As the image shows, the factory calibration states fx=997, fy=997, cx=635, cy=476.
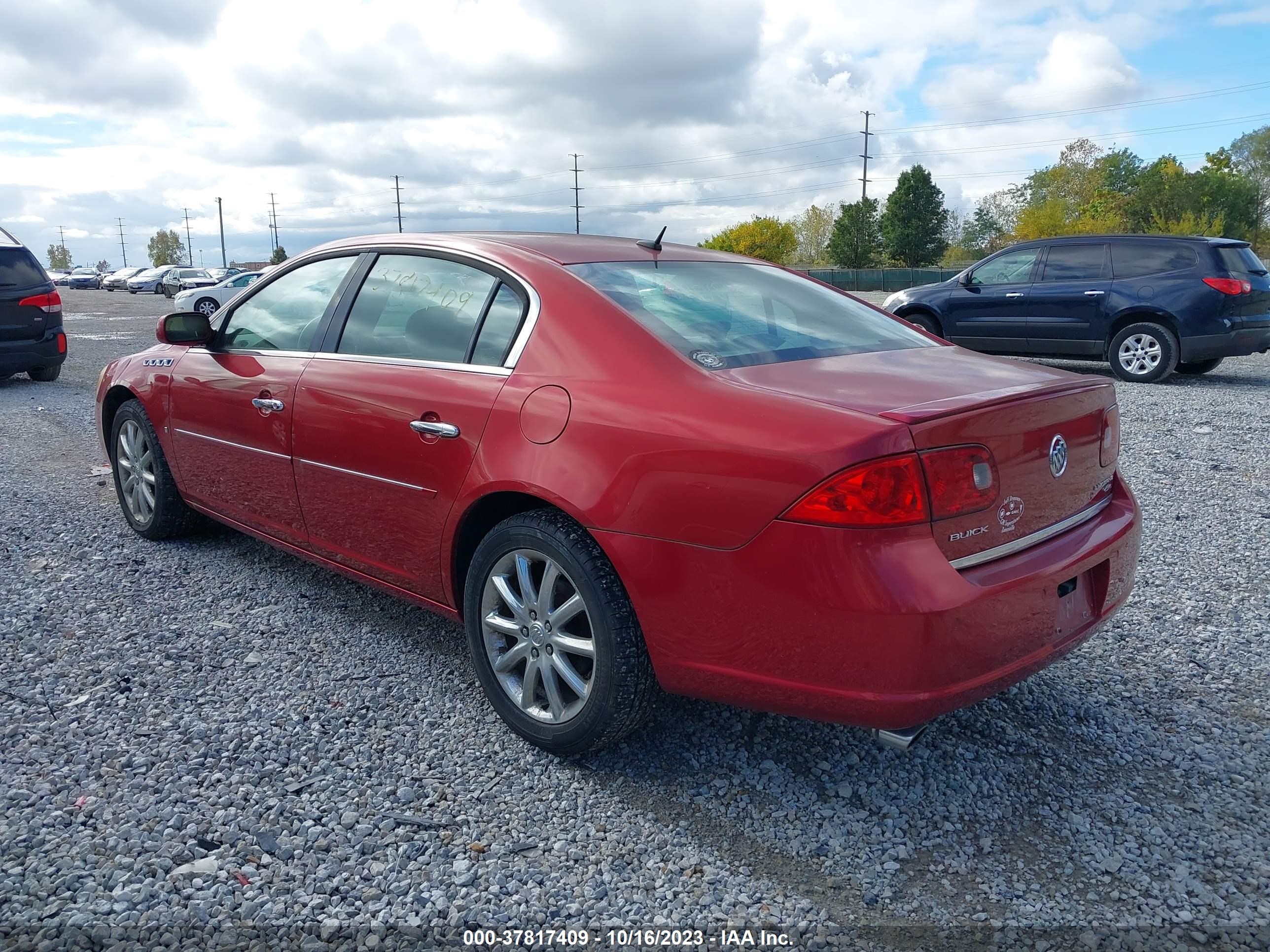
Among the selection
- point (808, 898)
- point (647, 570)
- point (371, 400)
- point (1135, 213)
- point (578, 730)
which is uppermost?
point (1135, 213)

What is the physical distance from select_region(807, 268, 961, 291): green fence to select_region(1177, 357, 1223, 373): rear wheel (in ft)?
147

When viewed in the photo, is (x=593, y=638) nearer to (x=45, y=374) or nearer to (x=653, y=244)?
(x=653, y=244)

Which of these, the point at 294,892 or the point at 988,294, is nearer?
the point at 294,892

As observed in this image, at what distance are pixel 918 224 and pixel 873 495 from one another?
91.0 meters

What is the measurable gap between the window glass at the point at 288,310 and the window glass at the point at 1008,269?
33.6ft

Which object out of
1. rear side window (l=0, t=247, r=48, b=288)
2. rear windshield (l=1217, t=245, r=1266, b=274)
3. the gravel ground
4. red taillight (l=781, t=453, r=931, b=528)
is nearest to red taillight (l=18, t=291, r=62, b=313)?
rear side window (l=0, t=247, r=48, b=288)

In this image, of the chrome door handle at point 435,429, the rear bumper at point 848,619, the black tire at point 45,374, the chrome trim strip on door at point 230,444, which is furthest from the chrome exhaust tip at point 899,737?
the black tire at point 45,374

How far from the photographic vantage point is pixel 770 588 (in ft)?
7.80

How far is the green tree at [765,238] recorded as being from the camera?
108 meters

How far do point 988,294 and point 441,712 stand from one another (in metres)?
11.1

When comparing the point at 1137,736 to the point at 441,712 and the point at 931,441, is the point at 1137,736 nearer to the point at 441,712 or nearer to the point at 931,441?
the point at 931,441

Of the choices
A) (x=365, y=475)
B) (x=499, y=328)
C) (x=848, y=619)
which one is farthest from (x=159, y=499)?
(x=848, y=619)

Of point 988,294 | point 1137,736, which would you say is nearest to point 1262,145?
point 988,294

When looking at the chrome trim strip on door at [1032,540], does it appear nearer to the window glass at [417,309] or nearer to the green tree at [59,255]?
the window glass at [417,309]
